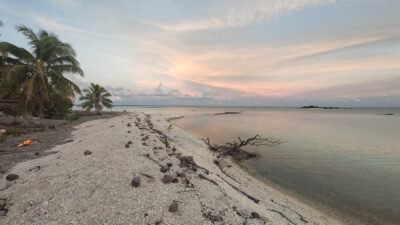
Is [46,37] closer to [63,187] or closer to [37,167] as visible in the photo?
[37,167]

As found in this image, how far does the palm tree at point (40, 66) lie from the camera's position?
22812 millimetres

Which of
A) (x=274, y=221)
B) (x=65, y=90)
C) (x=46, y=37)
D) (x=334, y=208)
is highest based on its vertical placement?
(x=46, y=37)

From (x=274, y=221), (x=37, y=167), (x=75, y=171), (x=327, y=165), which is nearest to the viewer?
(x=274, y=221)

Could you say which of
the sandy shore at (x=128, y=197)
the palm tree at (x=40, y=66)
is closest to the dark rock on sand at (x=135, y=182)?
the sandy shore at (x=128, y=197)

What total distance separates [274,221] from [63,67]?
2600 centimetres

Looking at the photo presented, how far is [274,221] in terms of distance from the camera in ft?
19.7

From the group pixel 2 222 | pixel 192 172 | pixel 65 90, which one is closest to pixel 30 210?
pixel 2 222

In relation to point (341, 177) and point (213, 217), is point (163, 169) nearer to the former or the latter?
point (213, 217)

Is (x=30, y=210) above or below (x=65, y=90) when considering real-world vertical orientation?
below

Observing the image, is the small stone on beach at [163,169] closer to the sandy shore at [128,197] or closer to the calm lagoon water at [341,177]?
the sandy shore at [128,197]

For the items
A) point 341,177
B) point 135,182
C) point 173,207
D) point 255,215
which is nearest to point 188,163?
point 135,182

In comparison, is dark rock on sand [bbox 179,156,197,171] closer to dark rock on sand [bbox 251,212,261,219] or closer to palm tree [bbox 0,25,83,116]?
dark rock on sand [bbox 251,212,261,219]

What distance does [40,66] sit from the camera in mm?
24219

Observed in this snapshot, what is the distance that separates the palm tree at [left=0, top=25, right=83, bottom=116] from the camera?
22.8 metres
